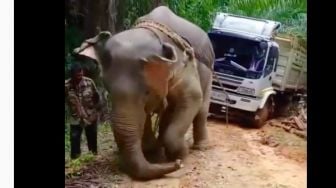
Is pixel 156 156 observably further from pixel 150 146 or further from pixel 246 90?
pixel 246 90

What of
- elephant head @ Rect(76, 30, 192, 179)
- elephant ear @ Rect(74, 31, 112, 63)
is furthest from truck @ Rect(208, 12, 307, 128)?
elephant ear @ Rect(74, 31, 112, 63)

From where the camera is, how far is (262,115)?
6.63 feet

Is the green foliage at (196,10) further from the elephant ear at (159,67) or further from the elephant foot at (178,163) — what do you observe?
the elephant foot at (178,163)

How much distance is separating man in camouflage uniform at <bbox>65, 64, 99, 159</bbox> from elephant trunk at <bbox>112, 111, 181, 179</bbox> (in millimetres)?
67

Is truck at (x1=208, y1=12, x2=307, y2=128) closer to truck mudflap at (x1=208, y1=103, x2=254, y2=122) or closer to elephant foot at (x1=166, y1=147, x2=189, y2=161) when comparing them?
truck mudflap at (x1=208, y1=103, x2=254, y2=122)

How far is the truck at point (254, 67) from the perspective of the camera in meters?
2.01

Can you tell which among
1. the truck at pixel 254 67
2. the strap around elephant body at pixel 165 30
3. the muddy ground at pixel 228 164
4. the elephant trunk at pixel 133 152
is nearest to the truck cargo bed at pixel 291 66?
the truck at pixel 254 67

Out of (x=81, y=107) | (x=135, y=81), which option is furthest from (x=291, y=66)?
(x=81, y=107)

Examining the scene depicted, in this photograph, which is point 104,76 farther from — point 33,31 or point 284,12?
point 284,12

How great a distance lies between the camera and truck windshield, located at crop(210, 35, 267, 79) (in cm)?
201

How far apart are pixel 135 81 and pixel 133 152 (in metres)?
0.15

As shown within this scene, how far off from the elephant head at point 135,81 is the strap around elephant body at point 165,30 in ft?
0.06

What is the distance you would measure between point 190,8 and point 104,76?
248mm
